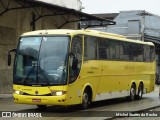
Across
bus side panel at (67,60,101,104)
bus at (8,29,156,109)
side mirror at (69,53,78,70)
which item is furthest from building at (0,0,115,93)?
side mirror at (69,53,78,70)

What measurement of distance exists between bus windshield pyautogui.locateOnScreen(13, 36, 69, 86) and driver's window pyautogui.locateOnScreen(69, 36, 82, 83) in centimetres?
28

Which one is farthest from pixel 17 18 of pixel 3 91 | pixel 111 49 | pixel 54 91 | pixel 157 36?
pixel 157 36

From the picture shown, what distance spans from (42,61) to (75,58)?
117cm

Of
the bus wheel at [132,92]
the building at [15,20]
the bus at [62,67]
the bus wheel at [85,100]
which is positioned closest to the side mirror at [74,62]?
the bus at [62,67]

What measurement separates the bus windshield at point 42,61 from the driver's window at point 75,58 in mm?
282

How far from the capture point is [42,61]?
17.3 metres

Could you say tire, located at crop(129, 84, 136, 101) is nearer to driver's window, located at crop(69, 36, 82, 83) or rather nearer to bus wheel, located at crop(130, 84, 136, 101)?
bus wheel, located at crop(130, 84, 136, 101)

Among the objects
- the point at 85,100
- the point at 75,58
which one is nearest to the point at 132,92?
the point at 85,100

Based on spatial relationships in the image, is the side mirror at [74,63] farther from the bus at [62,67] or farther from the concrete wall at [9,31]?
the concrete wall at [9,31]

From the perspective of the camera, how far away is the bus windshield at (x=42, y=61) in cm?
1705

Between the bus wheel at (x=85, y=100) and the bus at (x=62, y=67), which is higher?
the bus at (x=62, y=67)

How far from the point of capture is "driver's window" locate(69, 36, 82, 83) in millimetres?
17391

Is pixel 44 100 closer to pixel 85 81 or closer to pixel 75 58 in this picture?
pixel 75 58

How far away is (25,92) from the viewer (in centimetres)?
1727
